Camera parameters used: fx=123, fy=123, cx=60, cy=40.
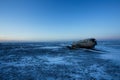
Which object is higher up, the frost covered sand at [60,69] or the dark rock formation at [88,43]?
the dark rock formation at [88,43]

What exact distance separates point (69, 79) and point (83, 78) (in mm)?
1063

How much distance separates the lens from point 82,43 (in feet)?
131

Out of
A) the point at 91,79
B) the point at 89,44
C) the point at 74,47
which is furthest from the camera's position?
the point at 74,47

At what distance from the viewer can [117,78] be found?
900 cm

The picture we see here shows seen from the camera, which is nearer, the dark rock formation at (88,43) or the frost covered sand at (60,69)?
the frost covered sand at (60,69)

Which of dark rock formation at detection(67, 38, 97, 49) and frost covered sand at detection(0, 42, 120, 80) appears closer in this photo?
frost covered sand at detection(0, 42, 120, 80)

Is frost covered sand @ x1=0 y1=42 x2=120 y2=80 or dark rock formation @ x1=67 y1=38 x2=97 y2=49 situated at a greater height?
dark rock formation @ x1=67 y1=38 x2=97 y2=49

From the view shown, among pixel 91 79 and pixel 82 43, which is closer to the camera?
pixel 91 79

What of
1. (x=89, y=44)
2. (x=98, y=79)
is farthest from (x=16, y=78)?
(x=89, y=44)

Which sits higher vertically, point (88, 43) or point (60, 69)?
point (88, 43)

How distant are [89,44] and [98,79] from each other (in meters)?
30.4

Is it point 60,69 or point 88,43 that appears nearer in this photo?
point 60,69

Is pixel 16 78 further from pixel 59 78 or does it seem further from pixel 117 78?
pixel 117 78

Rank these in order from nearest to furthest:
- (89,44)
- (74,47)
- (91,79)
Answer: (91,79)
(89,44)
(74,47)
